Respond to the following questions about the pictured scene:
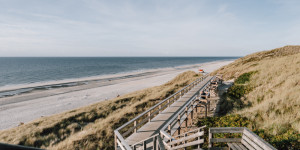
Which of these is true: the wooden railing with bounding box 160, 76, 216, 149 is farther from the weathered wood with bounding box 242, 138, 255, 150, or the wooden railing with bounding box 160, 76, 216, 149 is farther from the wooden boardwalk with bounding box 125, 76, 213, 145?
the weathered wood with bounding box 242, 138, 255, 150

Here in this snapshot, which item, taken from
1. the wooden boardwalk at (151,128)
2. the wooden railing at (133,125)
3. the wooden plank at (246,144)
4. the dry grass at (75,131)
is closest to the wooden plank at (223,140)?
the wooden plank at (246,144)

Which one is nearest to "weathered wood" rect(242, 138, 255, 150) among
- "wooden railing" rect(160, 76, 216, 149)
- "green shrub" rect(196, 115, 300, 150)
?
"green shrub" rect(196, 115, 300, 150)

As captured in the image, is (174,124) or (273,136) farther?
(174,124)

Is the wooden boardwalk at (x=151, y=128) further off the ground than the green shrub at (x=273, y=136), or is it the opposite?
the green shrub at (x=273, y=136)

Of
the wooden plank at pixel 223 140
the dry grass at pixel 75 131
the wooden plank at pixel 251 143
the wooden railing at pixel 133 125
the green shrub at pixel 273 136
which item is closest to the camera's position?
the wooden plank at pixel 251 143

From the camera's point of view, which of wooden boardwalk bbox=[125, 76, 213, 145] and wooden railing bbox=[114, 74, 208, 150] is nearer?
wooden railing bbox=[114, 74, 208, 150]

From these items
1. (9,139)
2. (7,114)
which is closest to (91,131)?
(9,139)

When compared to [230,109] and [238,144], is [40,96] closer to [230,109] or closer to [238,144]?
[230,109]

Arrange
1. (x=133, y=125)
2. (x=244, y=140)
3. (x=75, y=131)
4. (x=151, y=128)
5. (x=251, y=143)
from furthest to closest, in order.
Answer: (x=133, y=125)
(x=75, y=131)
(x=151, y=128)
(x=244, y=140)
(x=251, y=143)

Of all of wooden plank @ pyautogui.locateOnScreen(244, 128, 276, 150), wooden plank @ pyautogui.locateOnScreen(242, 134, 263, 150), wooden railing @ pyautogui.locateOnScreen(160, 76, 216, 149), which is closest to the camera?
wooden plank @ pyautogui.locateOnScreen(244, 128, 276, 150)

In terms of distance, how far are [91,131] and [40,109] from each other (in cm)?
1503

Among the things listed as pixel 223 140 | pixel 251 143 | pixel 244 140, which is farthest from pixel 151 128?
pixel 251 143

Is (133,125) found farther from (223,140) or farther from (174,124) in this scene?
(223,140)

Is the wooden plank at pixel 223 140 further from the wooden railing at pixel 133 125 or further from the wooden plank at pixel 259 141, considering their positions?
the wooden railing at pixel 133 125
